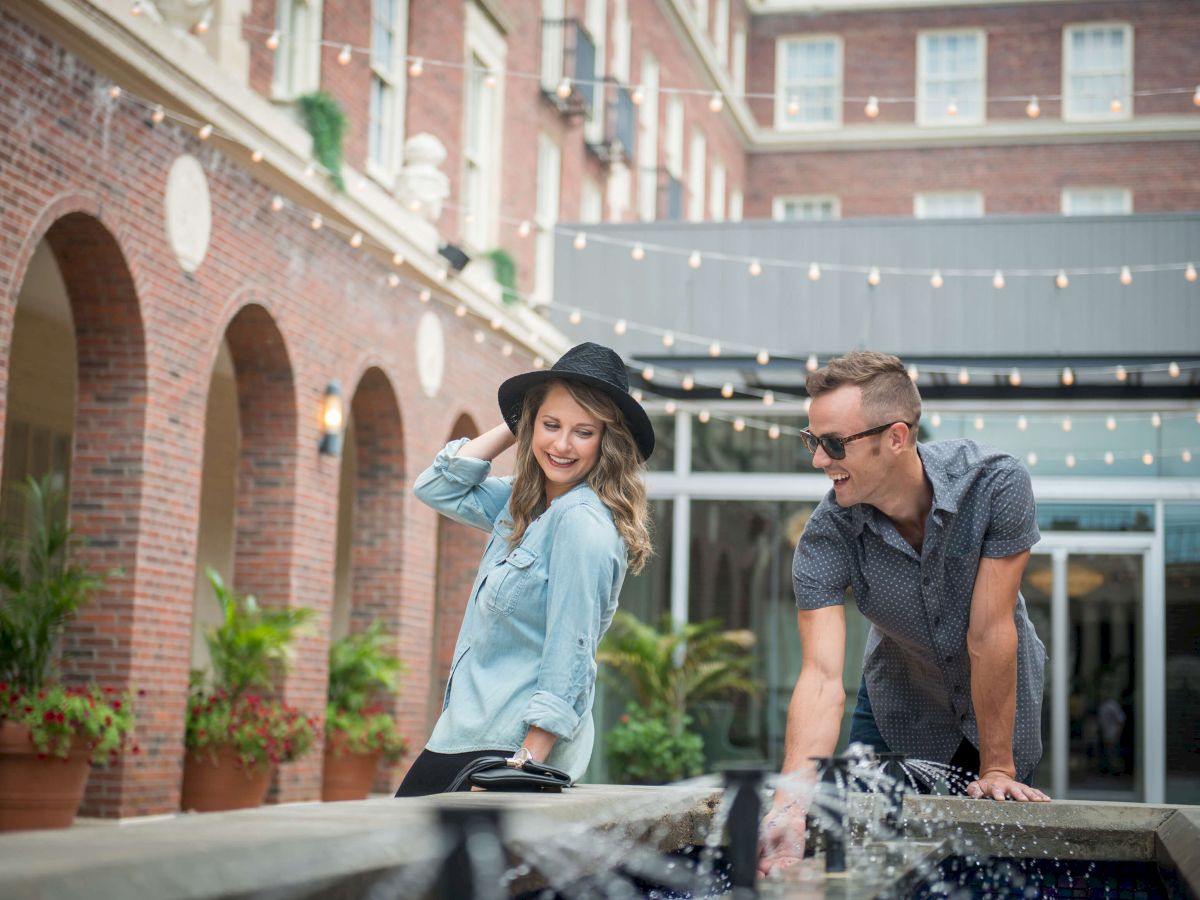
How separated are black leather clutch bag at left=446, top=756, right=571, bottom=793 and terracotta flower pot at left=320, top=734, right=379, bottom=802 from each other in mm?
9429

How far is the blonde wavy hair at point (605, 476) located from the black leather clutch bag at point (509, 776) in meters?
0.57

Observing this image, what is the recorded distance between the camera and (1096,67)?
2956 cm

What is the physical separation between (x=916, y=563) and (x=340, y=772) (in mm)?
9219

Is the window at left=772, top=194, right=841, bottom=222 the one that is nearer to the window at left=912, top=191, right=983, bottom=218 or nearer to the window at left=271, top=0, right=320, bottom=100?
the window at left=912, top=191, right=983, bottom=218

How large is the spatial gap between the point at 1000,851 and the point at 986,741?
0.94 feet

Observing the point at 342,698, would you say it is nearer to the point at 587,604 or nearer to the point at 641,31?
the point at 587,604

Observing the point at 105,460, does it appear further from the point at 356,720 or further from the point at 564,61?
the point at 564,61

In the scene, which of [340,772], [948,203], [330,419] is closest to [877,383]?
[330,419]

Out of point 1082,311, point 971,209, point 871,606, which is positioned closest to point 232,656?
point 871,606

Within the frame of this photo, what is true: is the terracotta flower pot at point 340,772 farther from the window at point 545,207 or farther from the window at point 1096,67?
the window at point 1096,67

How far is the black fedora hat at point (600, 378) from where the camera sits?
3314mm

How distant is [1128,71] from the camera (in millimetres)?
29156

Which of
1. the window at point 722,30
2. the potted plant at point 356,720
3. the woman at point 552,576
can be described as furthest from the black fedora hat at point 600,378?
the window at point 722,30

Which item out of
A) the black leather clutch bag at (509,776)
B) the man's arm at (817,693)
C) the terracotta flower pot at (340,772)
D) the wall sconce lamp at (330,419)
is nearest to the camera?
the black leather clutch bag at (509,776)
